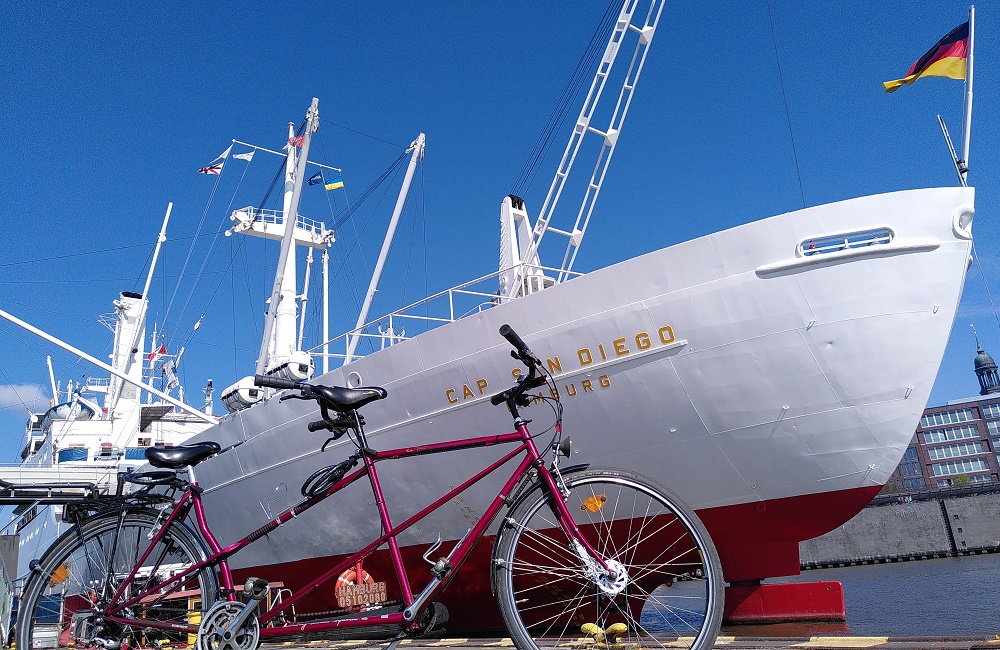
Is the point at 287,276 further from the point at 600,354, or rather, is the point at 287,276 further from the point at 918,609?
the point at 918,609

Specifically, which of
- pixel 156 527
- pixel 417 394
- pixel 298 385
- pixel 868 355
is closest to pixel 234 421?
pixel 417 394

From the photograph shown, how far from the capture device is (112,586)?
3.57 meters

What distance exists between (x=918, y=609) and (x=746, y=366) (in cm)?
1491

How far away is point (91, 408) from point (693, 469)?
23469mm

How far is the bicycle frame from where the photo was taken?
→ 3088 millimetres

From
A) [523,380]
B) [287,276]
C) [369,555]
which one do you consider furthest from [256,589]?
[287,276]

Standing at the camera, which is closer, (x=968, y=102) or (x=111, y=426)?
(x=968, y=102)

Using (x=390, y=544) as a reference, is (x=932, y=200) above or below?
above

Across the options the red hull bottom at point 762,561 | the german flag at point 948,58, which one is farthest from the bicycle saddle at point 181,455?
the german flag at point 948,58

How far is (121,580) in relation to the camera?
361cm

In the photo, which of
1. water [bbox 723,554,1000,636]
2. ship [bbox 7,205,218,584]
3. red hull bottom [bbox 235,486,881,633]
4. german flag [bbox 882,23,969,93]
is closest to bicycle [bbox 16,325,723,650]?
red hull bottom [bbox 235,486,881,633]

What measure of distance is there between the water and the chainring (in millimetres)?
5430

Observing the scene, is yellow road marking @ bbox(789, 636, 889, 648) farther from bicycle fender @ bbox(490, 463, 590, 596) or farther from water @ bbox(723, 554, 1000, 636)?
water @ bbox(723, 554, 1000, 636)

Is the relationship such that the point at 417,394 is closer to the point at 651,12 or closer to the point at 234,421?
the point at 234,421
